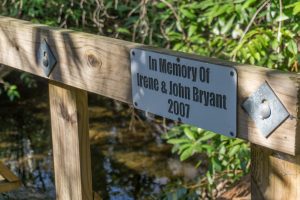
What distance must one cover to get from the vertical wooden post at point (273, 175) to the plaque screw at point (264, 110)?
0.35 ft

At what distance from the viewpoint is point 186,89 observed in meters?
1.49

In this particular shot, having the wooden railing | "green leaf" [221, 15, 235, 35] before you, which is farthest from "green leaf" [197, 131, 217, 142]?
the wooden railing

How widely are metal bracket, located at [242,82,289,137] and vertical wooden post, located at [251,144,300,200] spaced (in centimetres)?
9

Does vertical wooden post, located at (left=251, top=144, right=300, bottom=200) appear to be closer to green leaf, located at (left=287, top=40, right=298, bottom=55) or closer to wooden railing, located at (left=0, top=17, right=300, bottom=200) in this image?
wooden railing, located at (left=0, top=17, right=300, bottom=200)

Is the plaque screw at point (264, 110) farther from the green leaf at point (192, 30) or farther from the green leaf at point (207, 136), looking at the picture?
the green leaf at point (192, 30)

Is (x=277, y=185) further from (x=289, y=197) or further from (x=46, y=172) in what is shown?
(x=46, y=172)

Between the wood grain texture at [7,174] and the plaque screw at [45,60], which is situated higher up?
the plaque screw at [45,60]

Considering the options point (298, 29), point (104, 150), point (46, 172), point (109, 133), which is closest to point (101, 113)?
point (109, 133)

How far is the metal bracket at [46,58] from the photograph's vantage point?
198 centimetres

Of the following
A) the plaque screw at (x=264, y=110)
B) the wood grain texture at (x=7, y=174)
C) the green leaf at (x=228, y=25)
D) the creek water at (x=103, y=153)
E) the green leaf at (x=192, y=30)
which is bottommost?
the creek water at (x=103, y=153)

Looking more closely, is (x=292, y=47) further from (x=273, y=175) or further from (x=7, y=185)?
(x=273, y=175)

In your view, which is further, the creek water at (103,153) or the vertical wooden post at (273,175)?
the creek water at (103,153)

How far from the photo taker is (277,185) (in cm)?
139

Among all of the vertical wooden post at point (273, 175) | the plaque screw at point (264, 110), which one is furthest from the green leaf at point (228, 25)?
the plaque screw at point (264, 110)
